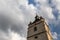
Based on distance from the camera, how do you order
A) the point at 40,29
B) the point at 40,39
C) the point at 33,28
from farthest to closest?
the point at 33,28
the point at 40,29
the point at 40,39

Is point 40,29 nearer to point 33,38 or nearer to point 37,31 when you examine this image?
point 37,31

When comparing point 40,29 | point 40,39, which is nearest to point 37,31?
point 40,29

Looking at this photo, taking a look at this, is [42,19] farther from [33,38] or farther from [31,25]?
[33,38]

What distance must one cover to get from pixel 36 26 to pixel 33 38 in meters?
4.38

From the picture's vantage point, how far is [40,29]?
3656 cm

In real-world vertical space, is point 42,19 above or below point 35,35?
above

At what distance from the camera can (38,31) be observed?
36469mm

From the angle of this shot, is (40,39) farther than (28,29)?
No

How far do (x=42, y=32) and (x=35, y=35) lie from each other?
2.35m

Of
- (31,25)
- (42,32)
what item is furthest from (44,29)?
(31,25)

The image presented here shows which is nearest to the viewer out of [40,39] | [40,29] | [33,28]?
[40,39]

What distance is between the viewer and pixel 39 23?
38.7m

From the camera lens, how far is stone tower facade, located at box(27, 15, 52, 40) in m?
34.5

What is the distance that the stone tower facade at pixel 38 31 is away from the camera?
3453cm
